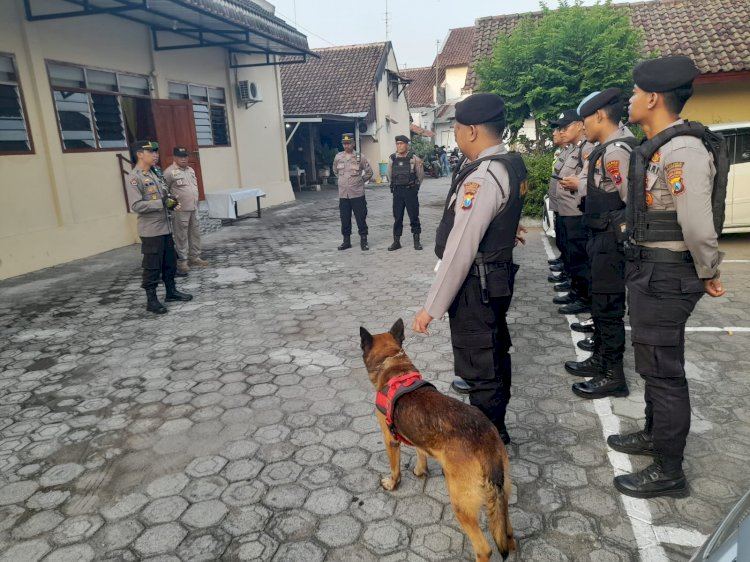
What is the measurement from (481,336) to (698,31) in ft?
50.2

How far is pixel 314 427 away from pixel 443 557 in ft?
4.43

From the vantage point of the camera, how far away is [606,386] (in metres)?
3.65

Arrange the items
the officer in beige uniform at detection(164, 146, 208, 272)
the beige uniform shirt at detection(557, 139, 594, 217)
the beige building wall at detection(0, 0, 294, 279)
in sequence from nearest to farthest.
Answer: the beige uniform shirt at detection(557, 139, 594, 217) → the officer in beige uniform at detection(164, 146, 208, 272) → the beige building wall at detection(0, 0, 294, 279)

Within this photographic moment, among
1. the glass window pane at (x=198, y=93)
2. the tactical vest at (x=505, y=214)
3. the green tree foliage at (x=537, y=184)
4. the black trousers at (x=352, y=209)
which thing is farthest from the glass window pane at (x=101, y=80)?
the tactical vest at (x=505, y=214)

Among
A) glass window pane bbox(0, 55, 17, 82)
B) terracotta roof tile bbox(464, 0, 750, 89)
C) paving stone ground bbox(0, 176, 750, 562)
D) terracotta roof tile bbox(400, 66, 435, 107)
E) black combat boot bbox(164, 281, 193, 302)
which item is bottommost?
paving stone ground bbox(0, 176, 750, 562)

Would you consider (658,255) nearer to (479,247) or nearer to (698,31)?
(479,247)

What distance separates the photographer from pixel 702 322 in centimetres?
503

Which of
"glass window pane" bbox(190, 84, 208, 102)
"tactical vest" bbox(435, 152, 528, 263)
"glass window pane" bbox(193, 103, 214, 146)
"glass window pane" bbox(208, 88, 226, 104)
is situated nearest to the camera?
"tactical vest" bbox(435, 152, 528, 263)

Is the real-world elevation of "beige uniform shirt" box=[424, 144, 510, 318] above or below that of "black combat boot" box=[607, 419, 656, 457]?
above

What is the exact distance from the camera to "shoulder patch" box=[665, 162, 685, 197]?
2346 millimetres

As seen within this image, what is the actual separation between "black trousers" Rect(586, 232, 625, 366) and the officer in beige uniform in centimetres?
585

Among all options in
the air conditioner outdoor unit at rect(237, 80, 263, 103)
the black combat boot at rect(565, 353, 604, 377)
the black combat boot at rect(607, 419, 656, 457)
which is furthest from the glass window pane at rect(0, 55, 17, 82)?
the black combat boot at rect(607, 419, 656, 457)

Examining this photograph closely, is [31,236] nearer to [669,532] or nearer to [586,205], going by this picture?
[586,205]

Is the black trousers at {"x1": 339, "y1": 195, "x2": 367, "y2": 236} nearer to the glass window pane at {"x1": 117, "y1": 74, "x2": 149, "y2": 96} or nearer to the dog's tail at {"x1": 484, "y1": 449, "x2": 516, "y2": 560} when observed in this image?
the glass window pane at {"x1": 117, "y1": 74, "x2": 149, "y2": 96}
